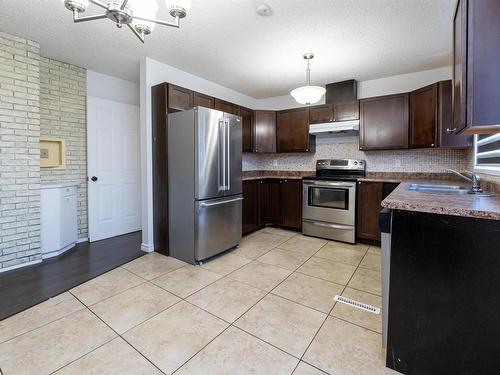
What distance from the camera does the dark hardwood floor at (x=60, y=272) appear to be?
213 centimetres

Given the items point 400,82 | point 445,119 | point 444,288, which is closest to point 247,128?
point 400,82

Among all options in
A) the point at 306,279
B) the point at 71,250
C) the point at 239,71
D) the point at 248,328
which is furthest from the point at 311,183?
the point at 71,250

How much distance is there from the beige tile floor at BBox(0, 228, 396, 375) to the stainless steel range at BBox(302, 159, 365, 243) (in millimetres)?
919

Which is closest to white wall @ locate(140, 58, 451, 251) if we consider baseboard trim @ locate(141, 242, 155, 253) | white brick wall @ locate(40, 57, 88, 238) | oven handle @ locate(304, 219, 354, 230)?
baseboard trim @ locate(141, 242, 155, 253)

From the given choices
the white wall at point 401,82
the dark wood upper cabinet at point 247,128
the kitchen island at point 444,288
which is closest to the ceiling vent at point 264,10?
the kitchen island at point 444,288

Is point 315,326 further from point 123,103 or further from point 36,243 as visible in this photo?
point 123,103

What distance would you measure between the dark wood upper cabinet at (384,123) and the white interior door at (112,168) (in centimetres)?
373

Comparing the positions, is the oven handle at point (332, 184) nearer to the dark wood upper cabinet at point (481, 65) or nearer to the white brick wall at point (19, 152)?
the dark wood upper cabinet at point (481, 65)

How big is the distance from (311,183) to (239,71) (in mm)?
2031

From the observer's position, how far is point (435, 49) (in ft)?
9.55

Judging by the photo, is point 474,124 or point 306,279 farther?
point 306,279

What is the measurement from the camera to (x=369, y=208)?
11.7ft

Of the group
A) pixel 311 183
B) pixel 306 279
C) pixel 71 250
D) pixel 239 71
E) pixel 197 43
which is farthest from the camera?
pixel 311 183

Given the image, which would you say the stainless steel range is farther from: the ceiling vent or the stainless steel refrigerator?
the ceiling vent
